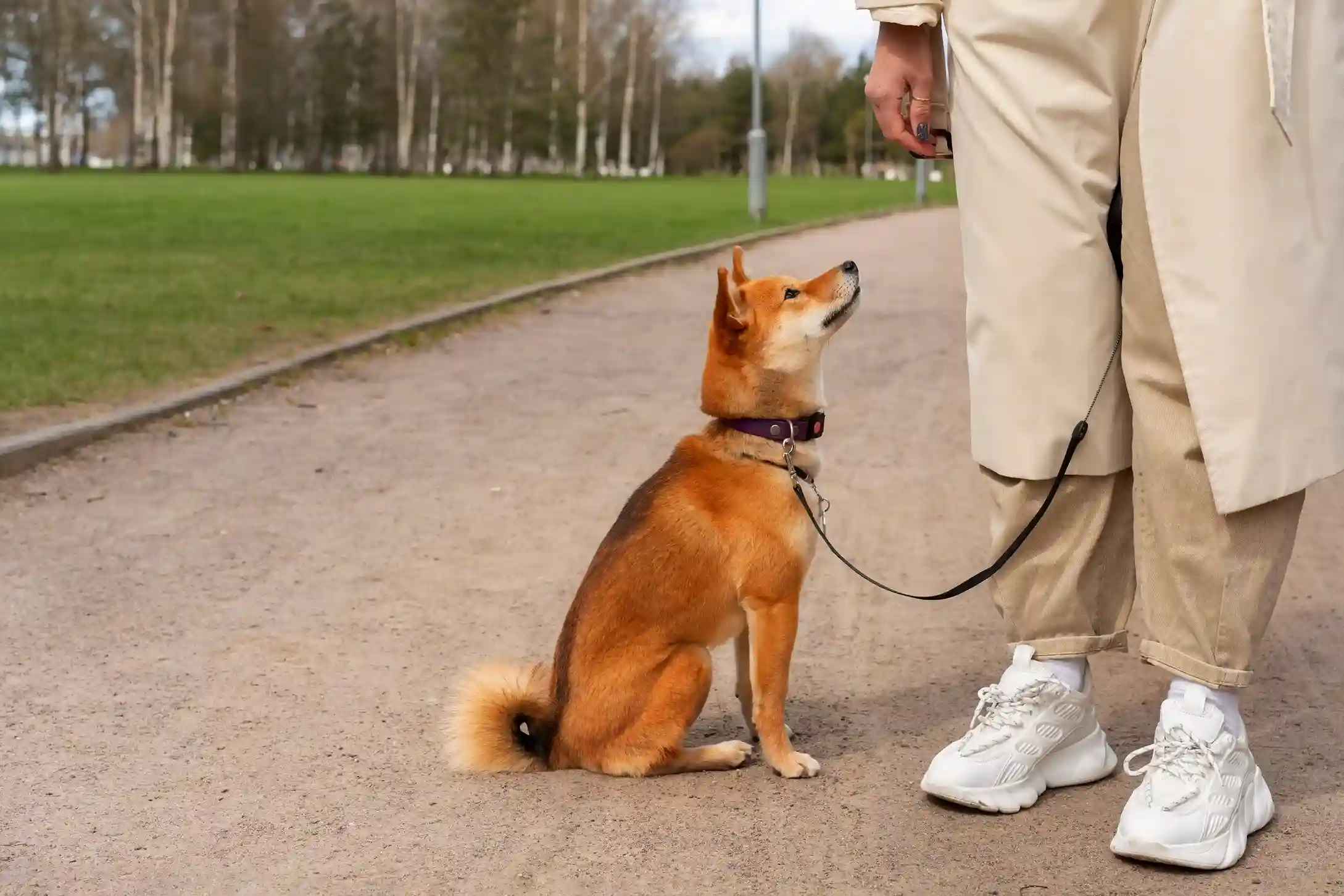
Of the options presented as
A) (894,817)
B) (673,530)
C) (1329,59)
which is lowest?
(894,817)

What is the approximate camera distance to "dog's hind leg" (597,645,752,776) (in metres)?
3.27

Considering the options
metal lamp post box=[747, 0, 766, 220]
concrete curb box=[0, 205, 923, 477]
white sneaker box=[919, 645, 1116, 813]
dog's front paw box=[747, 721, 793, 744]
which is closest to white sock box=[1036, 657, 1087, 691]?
white sneaker box=[919, 645, 1116, 813]

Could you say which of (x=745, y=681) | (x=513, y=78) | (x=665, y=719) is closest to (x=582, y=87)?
(x=513, y=78)

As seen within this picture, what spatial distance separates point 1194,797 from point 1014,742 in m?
0.37

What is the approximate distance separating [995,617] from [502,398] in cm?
425

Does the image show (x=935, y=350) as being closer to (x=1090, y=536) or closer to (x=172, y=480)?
(x=172, y=480)

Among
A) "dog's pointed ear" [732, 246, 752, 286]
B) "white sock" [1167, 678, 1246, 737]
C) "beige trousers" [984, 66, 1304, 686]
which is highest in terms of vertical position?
"dog's pointed ear" [732, 246, 752, 286]

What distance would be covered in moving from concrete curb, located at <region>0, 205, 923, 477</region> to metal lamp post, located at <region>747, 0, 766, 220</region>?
10833 mm

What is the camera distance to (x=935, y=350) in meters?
10.3

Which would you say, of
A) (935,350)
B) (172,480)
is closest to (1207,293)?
(172,480)

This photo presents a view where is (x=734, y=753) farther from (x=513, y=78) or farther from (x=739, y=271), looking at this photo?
(x=513, y=78)

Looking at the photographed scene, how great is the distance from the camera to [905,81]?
10.4 ft

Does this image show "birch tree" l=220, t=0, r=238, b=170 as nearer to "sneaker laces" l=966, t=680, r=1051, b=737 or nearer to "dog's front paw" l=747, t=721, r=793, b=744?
"dog's front paw" l=747, t=721, r=793, b=744

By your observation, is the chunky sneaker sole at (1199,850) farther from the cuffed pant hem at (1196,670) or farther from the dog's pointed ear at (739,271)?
the dog's pointed ear at (739,271)
